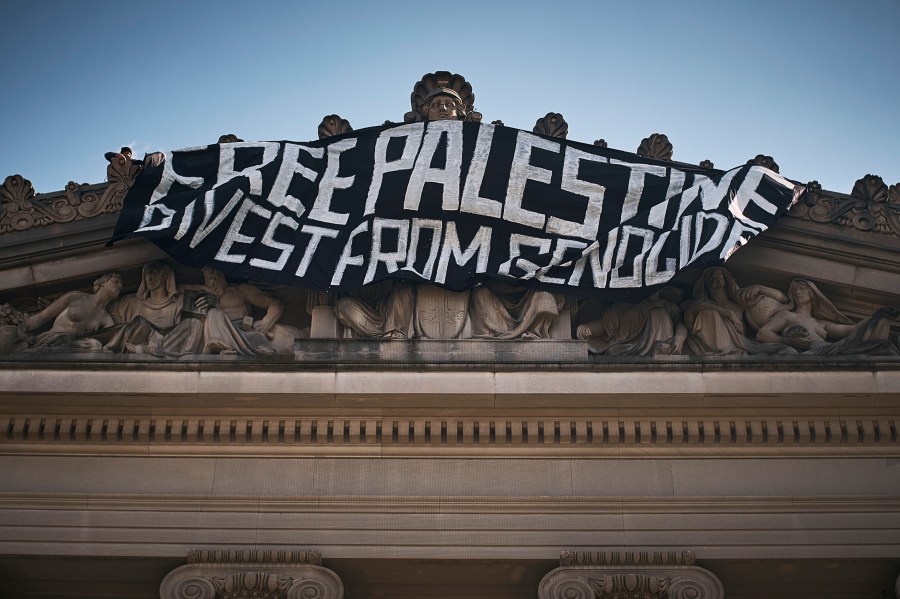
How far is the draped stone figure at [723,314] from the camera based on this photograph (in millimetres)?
16641

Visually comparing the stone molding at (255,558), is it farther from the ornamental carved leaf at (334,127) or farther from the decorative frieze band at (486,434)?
the ornamental carved leaf at (334,127)

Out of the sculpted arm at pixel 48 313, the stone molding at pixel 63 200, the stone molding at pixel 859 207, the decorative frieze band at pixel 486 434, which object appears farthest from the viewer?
the stone molding at pixel 63 200

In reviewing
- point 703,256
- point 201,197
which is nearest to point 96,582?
point 201,197

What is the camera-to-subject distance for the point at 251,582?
14.9 m

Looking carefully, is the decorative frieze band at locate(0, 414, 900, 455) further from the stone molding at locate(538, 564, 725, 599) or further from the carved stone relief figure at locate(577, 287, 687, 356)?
the stone molding at locate(538, 564, 725, 599)

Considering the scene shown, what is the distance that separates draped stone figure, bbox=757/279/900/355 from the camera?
16531 millimetres

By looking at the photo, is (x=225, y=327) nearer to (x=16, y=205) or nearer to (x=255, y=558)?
(x=255, y=558)

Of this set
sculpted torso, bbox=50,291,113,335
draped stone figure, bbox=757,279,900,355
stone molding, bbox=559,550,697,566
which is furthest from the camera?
sculpted torso, bbox=50,291,113,335

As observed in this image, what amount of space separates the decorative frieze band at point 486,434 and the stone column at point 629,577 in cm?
143

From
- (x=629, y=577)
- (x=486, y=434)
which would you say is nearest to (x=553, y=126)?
(x=486, y=434)

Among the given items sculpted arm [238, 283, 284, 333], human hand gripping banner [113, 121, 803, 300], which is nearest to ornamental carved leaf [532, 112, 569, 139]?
human hand gripping banner [113, 121, 803, 300]

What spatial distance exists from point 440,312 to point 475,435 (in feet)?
5.82

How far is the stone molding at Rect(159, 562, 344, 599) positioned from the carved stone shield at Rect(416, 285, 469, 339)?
3411 mm

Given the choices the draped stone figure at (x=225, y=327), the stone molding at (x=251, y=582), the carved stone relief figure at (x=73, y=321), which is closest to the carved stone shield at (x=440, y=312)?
the draped stone figure at (x=225, y=327)
